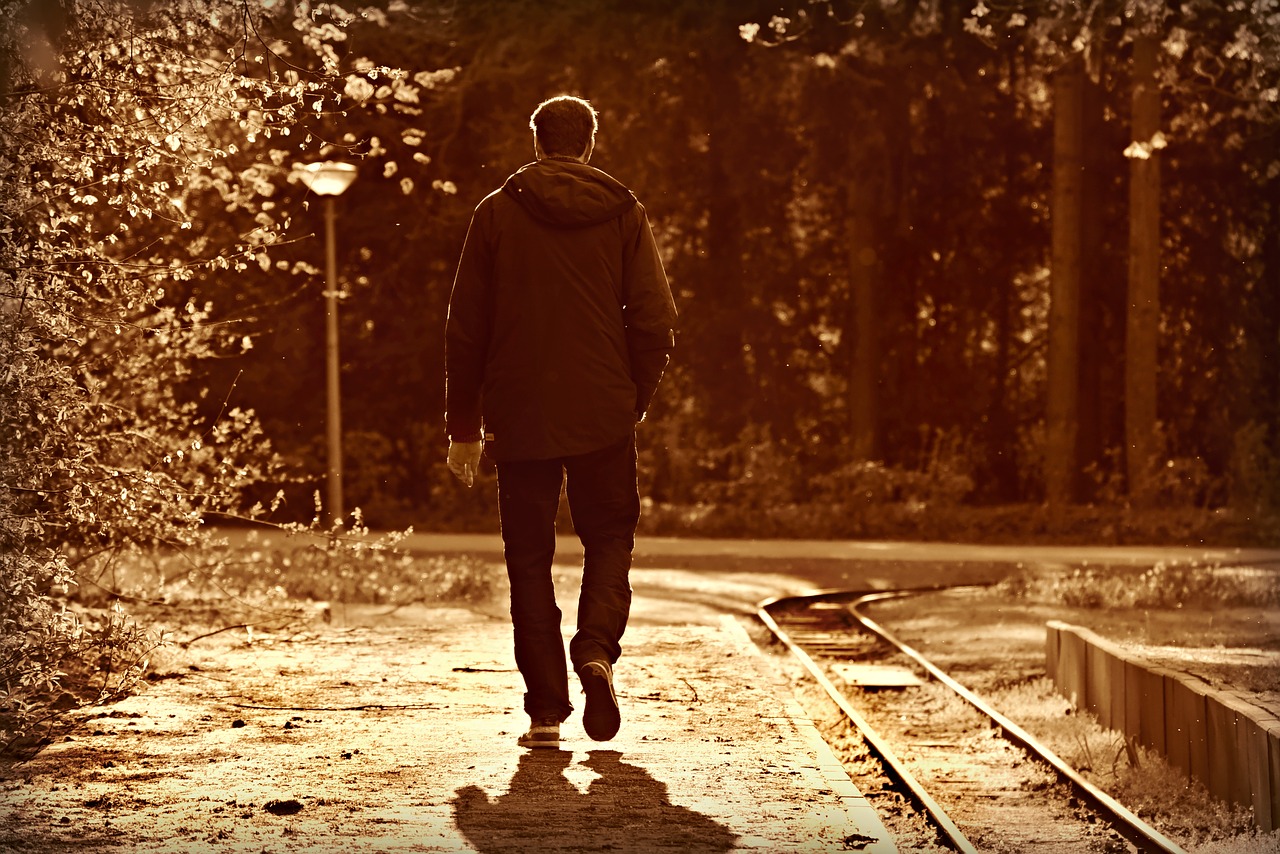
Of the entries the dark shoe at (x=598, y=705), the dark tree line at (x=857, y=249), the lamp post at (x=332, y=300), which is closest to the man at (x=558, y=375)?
the dark shoe at (x=598, y=705)

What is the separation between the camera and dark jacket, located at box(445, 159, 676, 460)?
627 cm

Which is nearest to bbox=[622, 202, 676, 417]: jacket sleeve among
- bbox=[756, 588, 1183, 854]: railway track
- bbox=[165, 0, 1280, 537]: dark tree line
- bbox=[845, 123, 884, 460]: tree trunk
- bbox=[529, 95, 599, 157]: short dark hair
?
bbox=[529, 95, 599, 157]: short dark hair

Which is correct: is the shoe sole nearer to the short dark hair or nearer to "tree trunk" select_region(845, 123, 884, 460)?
the short dark hair

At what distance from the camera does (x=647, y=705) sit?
784 cm

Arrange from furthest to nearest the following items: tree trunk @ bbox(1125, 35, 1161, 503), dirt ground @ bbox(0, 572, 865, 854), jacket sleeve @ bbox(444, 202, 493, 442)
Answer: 1. tree trunk @ bbox(1125, 35, 1161, 503)
2. jacket sleeve @ bbox(444, 202, 493, 442)
3. dirt ground @ bbox(0, 572, 865, 854)

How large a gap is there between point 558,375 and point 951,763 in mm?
3600

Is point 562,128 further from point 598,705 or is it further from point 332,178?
point 332,178

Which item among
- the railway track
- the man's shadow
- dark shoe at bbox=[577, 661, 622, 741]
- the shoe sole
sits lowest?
the railway track

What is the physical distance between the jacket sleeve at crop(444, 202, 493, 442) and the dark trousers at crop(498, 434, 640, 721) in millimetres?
204

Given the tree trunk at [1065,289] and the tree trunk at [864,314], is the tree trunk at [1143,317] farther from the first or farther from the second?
the tree trunk at [864,314]

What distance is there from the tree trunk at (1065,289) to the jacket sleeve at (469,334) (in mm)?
19851

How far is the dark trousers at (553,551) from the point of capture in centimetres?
641

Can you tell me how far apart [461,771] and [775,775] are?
105cm

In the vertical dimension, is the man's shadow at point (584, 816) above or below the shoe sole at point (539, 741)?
below
